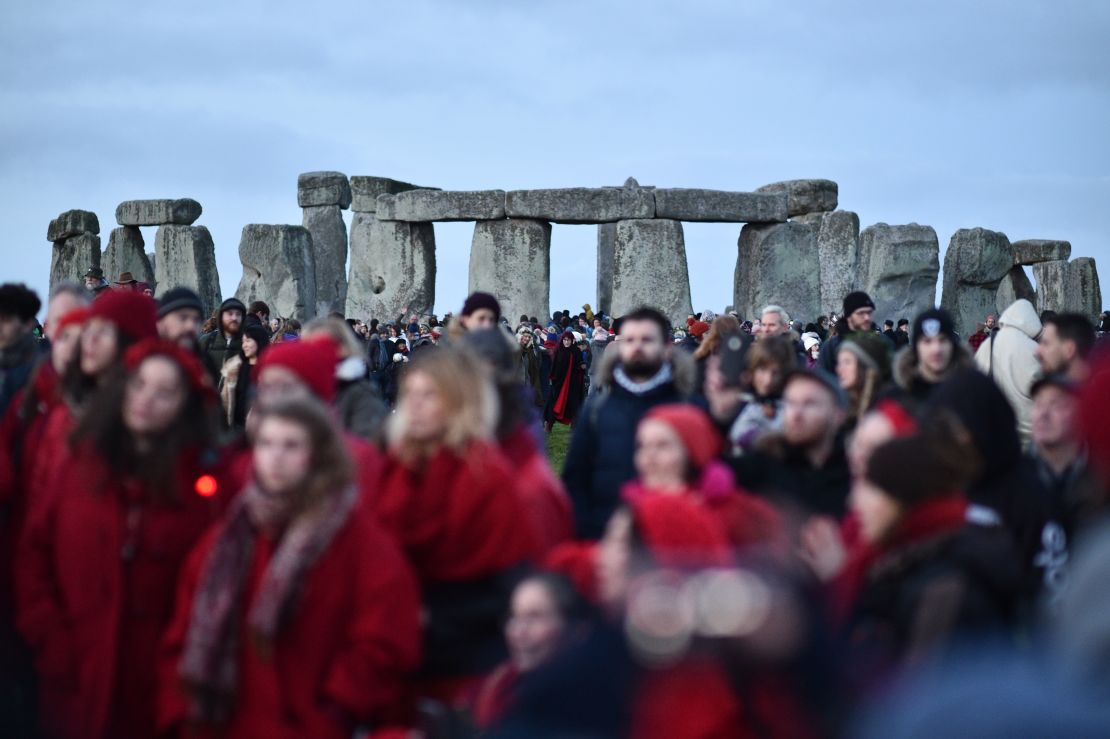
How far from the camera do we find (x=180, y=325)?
6488 millimetres

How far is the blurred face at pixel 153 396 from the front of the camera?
13.0 ft

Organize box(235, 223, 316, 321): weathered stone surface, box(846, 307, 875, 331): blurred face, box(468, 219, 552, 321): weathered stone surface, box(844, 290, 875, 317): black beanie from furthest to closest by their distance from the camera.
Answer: box(235, 223, 316, 321): weathered stone surface
box(468, 219, 552, 321): weathered stone surface
box(844, 290, 875, 317): black beanie
box(846, 307, 875, 331): blurred face

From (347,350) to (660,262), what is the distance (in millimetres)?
15655

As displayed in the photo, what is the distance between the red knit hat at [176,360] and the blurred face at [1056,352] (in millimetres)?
3934

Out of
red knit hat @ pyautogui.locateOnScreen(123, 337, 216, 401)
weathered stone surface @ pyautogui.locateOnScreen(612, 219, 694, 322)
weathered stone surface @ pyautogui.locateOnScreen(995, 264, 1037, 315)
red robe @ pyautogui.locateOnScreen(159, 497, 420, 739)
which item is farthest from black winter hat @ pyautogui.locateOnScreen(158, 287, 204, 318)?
weathered stone surface @ pyautogui.locateOnScreen(995, 264, 1037, 315)

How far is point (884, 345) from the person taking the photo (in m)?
6.56

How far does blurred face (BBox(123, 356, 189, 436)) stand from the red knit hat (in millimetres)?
26

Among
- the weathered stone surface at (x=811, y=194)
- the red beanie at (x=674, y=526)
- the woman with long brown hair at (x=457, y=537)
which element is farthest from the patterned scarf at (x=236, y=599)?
the weathered stone surface at (x=811, y=194)

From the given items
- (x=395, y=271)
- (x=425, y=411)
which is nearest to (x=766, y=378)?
(x=425, y=411)

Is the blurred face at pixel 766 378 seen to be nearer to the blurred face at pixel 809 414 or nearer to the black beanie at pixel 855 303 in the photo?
the blurred face at pixel 809 414

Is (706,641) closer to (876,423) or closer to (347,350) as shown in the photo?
(876,423)

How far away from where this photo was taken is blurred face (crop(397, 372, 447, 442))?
3928 millimetres

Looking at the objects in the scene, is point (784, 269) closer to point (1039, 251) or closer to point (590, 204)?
point (590, 204)

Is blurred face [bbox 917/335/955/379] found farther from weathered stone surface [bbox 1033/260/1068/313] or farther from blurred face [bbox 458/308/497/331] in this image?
weathered stone surface [bbox 1033/260/1068/313]
